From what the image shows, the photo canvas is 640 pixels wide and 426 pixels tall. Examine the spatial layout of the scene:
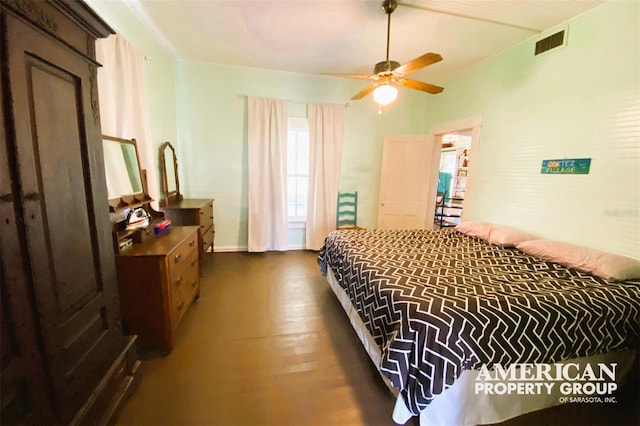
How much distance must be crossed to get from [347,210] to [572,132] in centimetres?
284

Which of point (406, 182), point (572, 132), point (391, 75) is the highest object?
point (391, 75)

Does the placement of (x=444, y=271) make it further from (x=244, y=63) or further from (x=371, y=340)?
(x=244, y=63)

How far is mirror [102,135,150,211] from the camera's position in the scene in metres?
1.86

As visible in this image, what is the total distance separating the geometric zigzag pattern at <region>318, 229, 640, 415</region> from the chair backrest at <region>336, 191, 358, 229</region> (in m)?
2.31

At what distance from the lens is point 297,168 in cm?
410

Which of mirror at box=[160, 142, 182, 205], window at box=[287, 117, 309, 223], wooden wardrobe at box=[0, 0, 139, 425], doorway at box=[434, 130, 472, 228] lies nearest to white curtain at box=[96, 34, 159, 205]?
mirror at box=[160, 142, 182, 205]

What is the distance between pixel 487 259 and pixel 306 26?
9.01ft

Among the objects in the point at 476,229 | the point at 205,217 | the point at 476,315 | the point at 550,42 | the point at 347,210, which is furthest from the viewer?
the point at 347,210

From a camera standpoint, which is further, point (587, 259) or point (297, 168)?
point (297, 168)

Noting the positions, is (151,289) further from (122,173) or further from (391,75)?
(391,75)

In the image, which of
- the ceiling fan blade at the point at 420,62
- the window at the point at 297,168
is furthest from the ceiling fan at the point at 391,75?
the window at the point at 297,168

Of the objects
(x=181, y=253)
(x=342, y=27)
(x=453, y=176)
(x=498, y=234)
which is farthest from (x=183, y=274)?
(x=453, y=176)

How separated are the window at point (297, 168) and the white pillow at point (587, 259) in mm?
2908

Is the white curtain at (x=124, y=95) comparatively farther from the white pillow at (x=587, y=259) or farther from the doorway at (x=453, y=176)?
the doorway at (x=453, y=176)
